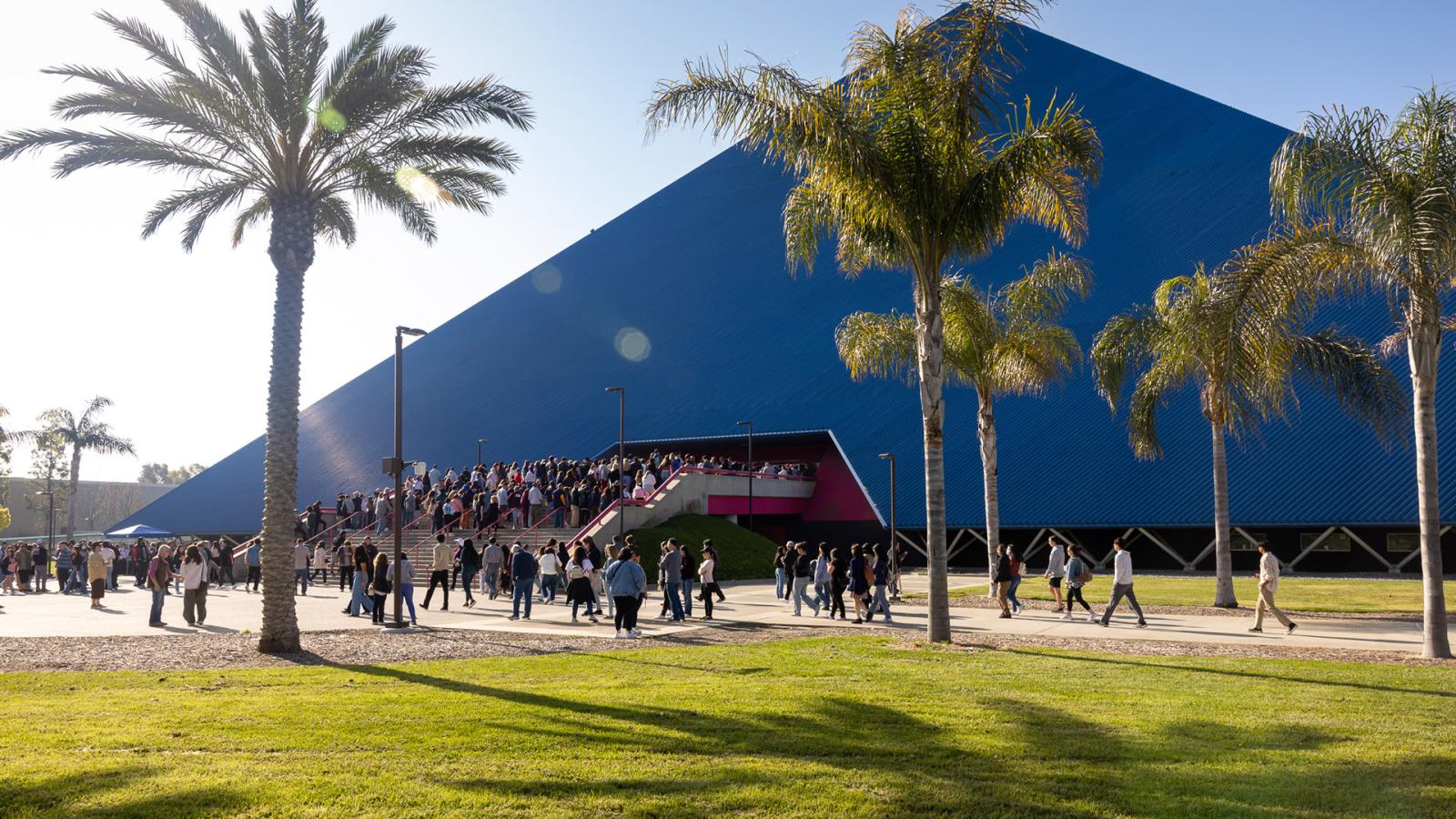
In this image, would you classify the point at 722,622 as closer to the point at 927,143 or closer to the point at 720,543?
the point at 927,143

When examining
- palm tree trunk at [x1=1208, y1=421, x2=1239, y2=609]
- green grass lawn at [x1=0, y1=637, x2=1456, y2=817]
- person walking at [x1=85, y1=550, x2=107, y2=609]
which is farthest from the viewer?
person walking at [x1=85, y1=550, x2=107, y2=609]

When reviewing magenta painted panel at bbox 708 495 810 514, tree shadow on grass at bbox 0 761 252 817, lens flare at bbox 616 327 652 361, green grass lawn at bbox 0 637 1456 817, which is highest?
lens flare at bbox 616 327 652 361

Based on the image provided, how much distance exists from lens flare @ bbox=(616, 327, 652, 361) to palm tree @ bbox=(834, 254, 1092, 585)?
2460 cm

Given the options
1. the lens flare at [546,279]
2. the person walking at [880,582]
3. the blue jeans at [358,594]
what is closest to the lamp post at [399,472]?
the blue jeans at [358,594]

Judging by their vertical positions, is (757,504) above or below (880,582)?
above

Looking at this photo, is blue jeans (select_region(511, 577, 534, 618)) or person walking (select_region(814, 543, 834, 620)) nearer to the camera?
blue jeans (select_region(511, 577, 534, 618))

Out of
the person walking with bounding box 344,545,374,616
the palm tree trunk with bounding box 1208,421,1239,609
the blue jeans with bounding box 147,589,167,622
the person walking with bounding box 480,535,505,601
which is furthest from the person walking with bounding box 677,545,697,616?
the palm tree trunk with bounding box 1208,421,1239,609

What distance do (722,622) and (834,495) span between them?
2234 cm

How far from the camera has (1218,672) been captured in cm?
1172

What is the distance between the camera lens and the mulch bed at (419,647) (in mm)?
13148

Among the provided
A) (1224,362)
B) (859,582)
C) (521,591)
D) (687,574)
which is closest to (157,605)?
(521,591)

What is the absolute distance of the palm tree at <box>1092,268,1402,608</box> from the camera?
45.4ft

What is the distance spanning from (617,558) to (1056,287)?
39.2ft

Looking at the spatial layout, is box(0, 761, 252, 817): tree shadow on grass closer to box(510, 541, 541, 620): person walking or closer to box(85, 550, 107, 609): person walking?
box(510, 541, 541, 620): person walking
